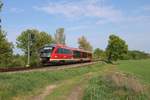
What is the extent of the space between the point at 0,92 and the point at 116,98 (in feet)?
24.7

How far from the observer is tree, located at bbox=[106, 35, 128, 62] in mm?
99188

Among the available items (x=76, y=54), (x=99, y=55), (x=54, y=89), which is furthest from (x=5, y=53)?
(x=99, y=55)

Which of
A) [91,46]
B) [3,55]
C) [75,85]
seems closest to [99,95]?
[75,85]

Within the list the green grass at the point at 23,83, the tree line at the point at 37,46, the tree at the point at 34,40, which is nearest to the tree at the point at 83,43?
the tree line at the point at 37,46

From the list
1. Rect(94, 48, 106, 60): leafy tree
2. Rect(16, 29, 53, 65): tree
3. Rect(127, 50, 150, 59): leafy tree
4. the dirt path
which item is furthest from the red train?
Rect(127, 50, 150, 59): leafy tree

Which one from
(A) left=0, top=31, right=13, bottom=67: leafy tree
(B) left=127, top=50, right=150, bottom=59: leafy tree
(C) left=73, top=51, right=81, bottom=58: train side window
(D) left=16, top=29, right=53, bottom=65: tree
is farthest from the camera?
(B) left=127, top=50, right=150, bottom=59: leafy tree

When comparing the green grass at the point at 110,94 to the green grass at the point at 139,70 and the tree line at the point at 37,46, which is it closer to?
the green grass at the point at 139,70

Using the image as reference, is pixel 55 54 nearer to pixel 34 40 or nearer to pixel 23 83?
pixel 23 83

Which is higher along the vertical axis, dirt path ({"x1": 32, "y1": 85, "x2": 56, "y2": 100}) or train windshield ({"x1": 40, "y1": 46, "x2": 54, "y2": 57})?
train windshield ({"x1": 40, "y1": 46, "x2": 54, "y2": 57})

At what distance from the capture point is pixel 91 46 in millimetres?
114312

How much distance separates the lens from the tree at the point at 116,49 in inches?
3905

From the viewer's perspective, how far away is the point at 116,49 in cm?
10038

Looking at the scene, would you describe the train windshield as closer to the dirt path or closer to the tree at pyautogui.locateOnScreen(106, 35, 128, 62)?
the dirt path

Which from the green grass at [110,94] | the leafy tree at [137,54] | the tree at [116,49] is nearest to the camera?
the green grass at [110,94]
